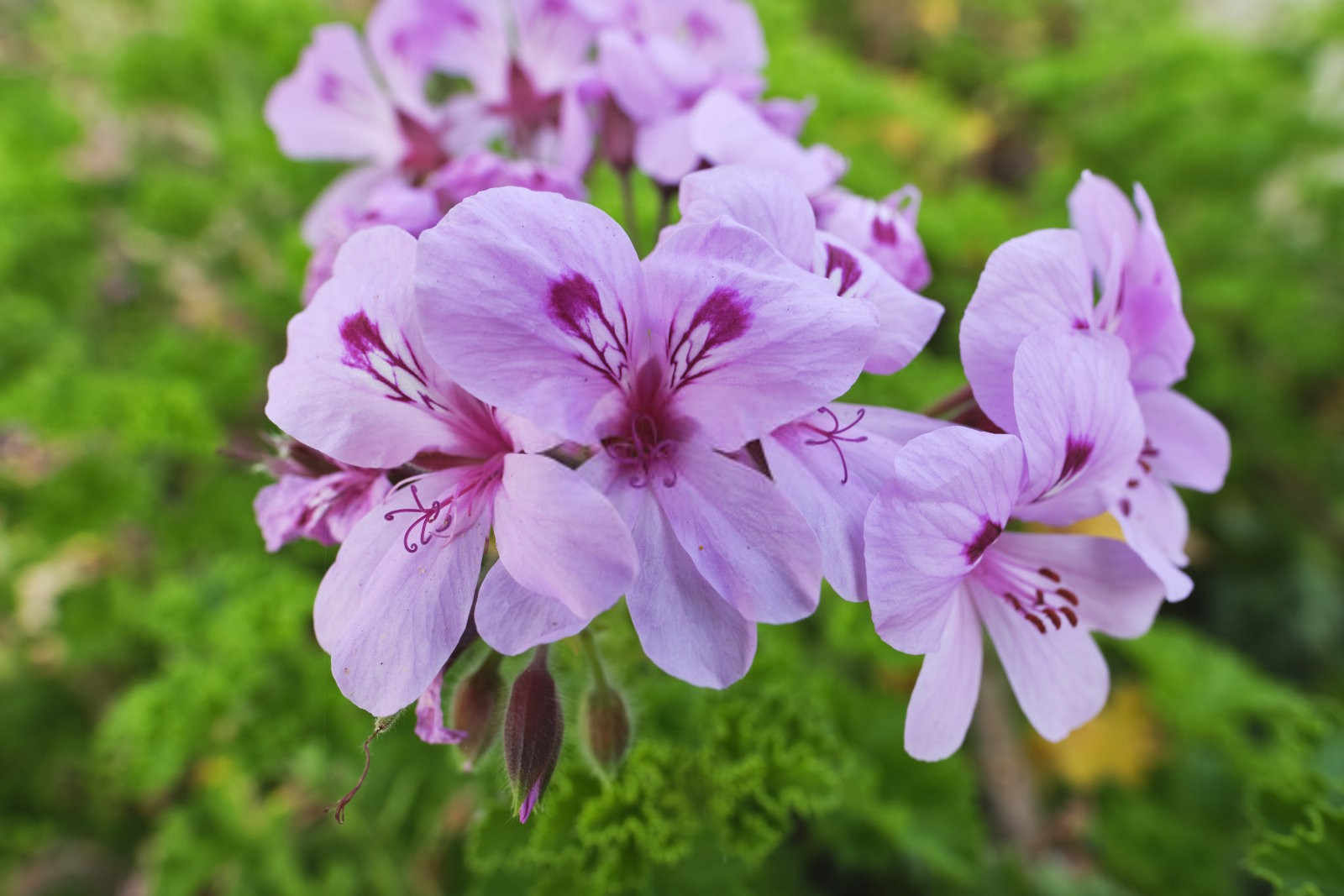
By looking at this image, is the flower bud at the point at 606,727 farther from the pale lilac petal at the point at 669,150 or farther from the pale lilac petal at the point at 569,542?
the pale lilac petal at the point at 669,150

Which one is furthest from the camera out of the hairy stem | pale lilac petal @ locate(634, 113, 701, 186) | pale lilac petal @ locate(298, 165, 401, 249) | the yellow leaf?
the yellow leaf

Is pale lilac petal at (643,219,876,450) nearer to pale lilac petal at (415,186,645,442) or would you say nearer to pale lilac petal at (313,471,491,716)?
pale lilac petal at (415,186,645,442)

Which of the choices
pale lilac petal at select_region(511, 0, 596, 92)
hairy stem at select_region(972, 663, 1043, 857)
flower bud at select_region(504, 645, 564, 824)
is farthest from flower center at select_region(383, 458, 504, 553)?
hairy stem at select_region(972, 663, 1043, 857)

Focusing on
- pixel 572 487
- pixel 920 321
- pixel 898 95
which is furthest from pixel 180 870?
pixel 898 95

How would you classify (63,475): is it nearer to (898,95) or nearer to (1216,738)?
(898,95)

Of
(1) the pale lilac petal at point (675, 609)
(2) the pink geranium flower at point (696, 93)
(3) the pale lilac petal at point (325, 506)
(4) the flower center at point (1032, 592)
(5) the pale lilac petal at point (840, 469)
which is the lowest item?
(4) the flower center at point (1032, 592)

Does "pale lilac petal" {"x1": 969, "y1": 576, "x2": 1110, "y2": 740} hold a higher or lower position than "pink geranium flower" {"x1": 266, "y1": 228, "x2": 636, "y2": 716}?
lower

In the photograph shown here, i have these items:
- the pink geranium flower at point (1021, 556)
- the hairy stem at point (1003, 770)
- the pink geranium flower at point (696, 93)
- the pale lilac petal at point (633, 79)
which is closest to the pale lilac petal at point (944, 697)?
the pink geranium flower at point (1021, 556)
